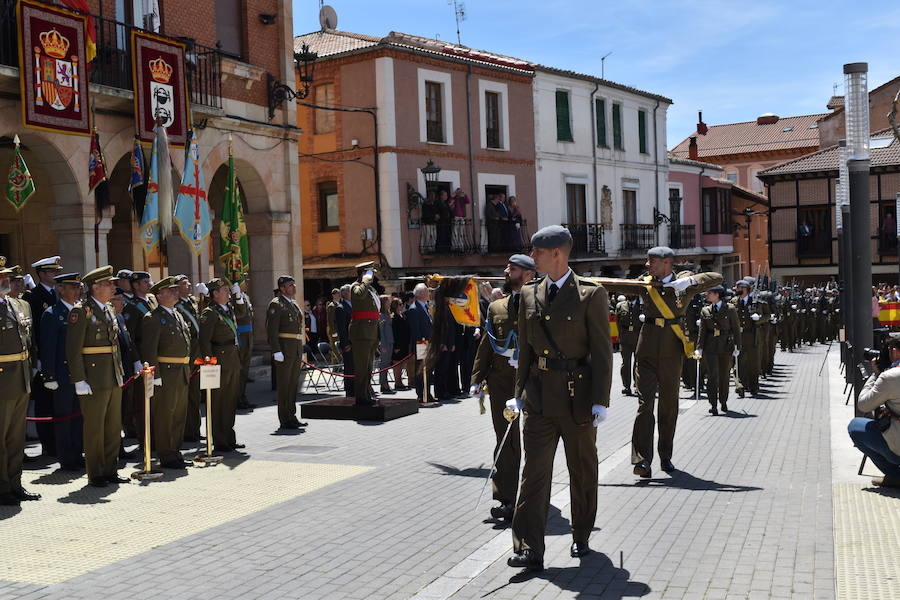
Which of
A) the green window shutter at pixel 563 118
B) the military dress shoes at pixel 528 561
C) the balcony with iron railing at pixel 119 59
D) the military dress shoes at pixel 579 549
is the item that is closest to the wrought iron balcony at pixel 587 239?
the green window shutter at pixel 563 118

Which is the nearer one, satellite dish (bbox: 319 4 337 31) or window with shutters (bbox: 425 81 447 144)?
window with shutters (bbox: 425 81 447 144)

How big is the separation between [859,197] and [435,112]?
70.2 ft

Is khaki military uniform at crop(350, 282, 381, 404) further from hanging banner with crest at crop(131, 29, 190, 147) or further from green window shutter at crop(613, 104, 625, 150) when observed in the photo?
green window shutter at crop(613, 104, 625, 150)

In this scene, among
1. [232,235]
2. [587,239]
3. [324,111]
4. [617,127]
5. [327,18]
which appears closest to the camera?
[232,235]

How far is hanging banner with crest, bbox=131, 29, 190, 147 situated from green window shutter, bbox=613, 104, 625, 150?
24.5m

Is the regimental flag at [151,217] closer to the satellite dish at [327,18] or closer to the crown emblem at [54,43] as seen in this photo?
the crown emblem at [54,43]

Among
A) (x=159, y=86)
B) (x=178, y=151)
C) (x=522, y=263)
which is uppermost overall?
(x=159, y=86)

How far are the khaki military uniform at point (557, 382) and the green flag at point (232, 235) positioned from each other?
38.2ft

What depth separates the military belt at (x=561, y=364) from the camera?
6.20m

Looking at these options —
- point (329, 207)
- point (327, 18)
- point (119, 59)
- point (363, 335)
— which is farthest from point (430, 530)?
point (327, 18)

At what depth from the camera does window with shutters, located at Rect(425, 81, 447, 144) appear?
2981cm

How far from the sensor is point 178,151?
679 inches

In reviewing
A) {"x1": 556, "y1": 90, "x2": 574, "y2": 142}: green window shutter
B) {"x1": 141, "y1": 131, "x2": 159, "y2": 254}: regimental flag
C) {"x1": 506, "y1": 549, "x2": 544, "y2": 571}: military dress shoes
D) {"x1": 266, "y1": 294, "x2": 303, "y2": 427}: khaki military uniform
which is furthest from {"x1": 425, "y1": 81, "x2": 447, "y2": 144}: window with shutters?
{"x1": 506, "y1": 549, "x2": 544, "y2": 571}: military dress shoes

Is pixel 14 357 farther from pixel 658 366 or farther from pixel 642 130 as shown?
pixel 642 130
